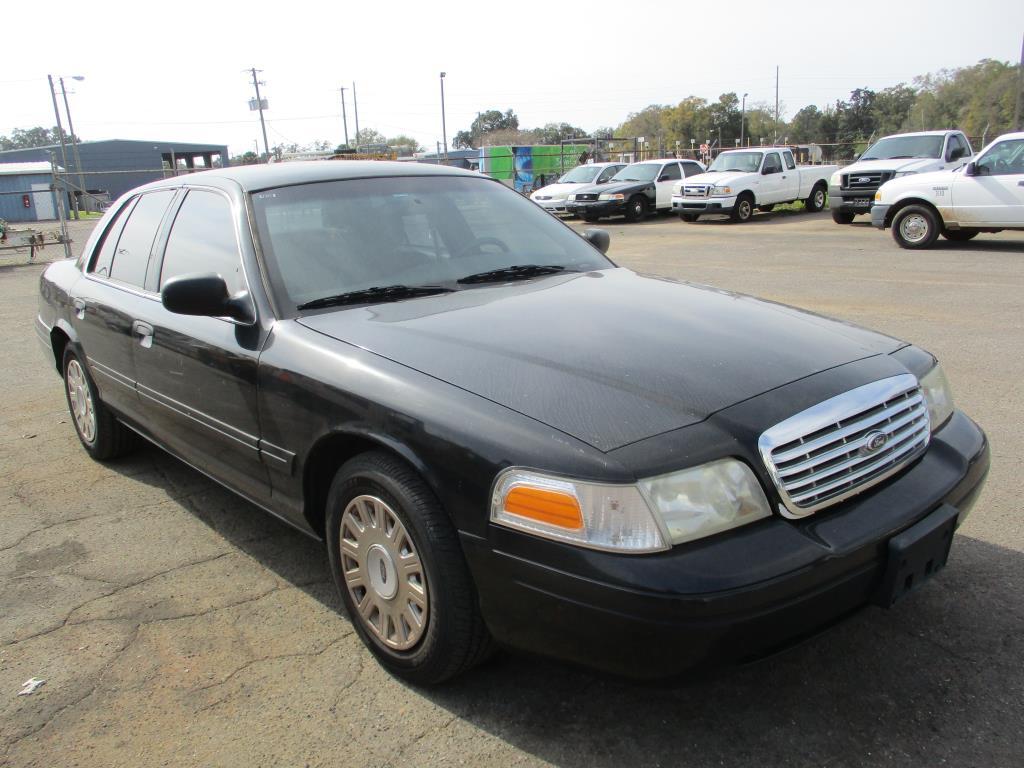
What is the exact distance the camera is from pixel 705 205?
20656 mm

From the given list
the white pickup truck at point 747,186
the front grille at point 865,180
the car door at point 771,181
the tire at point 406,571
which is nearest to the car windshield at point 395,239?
the tire at point 406,571

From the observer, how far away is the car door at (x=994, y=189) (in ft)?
39.6

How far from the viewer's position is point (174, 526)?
3922mm

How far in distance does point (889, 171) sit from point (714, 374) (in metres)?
17.0

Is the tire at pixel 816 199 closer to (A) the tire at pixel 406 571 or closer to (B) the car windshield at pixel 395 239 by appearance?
(B) the car windshield at pixel 395 239

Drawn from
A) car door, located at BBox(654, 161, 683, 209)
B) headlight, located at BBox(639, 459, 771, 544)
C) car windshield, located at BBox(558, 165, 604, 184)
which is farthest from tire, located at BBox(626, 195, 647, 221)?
headlight, located at BBox(639, 459, 771, 544)

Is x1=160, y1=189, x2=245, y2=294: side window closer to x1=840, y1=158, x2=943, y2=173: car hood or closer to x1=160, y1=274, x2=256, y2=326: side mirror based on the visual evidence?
x1=160, y1=274, x2=256, y2=326: side mirror

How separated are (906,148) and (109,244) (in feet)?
58.4

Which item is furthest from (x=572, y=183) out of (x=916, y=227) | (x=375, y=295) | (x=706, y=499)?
(x=706, y=499)

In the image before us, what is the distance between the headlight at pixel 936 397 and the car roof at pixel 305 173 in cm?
234

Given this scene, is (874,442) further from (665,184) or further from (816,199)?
(816,199)

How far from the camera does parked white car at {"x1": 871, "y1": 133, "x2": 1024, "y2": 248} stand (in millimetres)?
12133

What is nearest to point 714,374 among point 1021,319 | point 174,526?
point 174,526

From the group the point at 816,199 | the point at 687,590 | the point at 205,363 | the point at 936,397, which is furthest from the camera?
the point at 816,199
